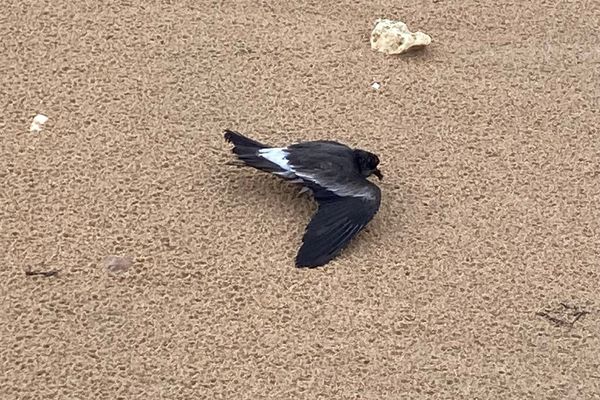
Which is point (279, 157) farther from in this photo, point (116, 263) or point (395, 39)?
point (395, 39)

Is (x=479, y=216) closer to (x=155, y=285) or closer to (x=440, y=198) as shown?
(x=440, y=198)

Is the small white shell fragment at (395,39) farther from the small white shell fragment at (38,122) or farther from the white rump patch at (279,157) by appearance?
the small white shell fragment at (38,122)

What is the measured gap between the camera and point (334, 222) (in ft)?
6.47

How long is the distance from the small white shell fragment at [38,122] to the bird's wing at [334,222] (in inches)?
25.0

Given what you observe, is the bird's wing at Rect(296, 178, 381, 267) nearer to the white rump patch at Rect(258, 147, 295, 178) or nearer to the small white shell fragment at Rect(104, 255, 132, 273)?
the white rump patch at Rect(258, 147, 295, 178)

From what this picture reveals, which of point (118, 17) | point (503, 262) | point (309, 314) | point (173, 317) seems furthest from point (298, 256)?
point (118, 17)

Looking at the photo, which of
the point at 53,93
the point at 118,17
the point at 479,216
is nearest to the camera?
the point at 479,216

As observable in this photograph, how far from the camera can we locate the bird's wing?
6.38ft

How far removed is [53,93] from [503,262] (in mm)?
1070

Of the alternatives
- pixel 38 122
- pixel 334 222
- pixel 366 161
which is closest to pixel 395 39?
pixel 366 161

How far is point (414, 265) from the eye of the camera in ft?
6.48

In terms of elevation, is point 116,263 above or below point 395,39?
below

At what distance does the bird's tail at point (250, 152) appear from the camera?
6.71ft

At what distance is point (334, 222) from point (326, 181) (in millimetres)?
98
